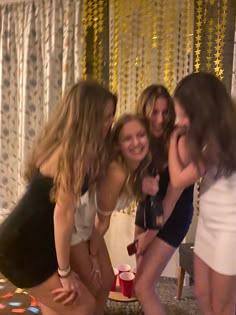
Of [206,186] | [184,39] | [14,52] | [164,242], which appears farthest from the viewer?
[14,52]

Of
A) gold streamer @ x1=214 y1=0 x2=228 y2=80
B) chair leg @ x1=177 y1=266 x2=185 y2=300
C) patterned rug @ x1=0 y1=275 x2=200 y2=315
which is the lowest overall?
patterned rug @ x1=0 y1=275 x2=200 y2=315

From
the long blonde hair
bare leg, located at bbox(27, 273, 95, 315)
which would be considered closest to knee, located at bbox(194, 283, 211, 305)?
bare leg, located at bbox(27, 273, 95, 315)

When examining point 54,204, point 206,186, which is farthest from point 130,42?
point 54,204

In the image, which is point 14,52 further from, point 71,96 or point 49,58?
point 71,96

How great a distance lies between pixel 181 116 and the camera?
1.58 metres

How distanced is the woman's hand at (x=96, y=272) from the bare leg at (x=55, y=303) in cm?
14

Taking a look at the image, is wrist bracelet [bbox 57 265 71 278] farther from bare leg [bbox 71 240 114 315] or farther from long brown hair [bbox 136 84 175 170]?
long brown hair [bbox 136 84 175 170]

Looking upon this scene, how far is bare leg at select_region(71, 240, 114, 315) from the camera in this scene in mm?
1568

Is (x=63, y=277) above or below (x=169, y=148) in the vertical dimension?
below

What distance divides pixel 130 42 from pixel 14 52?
106 cm

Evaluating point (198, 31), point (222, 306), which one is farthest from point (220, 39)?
point (222, 306)

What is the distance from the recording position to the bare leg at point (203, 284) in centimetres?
169

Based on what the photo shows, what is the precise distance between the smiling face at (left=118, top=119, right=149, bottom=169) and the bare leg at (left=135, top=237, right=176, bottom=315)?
0.42 meters

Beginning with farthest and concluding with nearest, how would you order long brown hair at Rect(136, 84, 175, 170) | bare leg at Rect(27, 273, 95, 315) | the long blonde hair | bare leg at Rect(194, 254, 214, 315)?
long brown hair at Rect(136, 84, 175, 170), bare leg at Rect(194, 254, 214, 315), bare leg at Rect(27, 273, 95, 315), the long blonde hair
